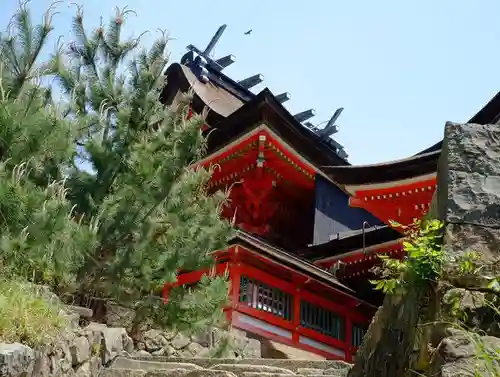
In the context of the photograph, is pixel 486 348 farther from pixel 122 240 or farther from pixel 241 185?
pixel 241 185

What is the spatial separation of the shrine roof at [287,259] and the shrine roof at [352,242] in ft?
2.77

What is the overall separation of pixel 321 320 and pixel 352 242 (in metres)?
1.70

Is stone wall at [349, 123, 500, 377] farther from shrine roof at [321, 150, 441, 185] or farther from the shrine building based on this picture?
shrine roof at [321, 150, 441, 185]

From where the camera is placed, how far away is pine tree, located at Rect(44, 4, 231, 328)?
7.96 metres

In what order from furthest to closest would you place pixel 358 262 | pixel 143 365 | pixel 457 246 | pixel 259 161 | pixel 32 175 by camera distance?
1. pixel 259 161
2. pixel 358 262
3. pixel 32 175
4. pixel 143 365
5. pixel 457 246

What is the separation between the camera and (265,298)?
11.1 m

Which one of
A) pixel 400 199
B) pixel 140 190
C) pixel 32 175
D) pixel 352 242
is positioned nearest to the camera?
pixel 32 175

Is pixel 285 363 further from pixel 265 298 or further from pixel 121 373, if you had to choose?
pixel 265 298

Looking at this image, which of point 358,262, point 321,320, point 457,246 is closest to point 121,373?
point 457,246

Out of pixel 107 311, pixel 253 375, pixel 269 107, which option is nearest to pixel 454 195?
pixel 253 375

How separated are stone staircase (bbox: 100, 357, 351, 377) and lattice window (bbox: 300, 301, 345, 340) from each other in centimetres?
596

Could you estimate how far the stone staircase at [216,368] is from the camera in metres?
4.65

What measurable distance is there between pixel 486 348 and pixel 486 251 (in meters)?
0.66

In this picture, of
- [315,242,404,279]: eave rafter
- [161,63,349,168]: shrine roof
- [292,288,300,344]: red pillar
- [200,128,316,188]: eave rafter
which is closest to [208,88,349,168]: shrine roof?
[161,63,349,168]: shrine roof
